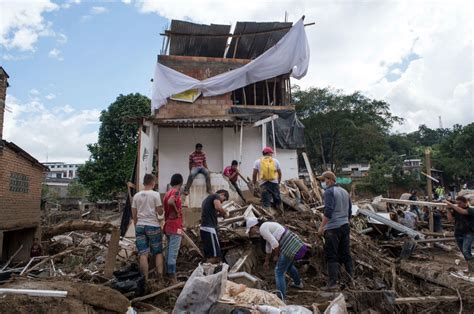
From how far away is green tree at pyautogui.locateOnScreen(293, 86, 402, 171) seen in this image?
93.6 ft

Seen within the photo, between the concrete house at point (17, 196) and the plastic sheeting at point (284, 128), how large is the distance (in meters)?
7.73

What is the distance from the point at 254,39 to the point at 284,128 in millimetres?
3992

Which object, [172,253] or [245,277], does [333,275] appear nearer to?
[245,277]

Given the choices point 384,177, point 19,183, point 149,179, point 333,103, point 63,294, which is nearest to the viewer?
point 63,294

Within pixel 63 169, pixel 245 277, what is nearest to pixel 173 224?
pixel 245 277

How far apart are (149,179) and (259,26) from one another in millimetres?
10439

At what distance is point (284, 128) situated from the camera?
13742 mm

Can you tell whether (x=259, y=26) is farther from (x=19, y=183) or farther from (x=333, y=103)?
(x=333, y=103)

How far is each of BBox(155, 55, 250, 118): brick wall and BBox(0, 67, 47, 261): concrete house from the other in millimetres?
5007

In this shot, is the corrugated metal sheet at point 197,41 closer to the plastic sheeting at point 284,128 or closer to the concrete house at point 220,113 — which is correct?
the concrete house at point 220,113

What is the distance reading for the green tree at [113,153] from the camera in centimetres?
2583

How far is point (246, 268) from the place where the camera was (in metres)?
6.18

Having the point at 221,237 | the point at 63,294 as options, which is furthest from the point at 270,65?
the point at 63,294

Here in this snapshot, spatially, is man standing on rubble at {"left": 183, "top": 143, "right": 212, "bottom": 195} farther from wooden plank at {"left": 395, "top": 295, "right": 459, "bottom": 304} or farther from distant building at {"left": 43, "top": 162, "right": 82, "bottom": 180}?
distant building at {"left": 43, "top": 162, "right": 82, "bottom": 180}
